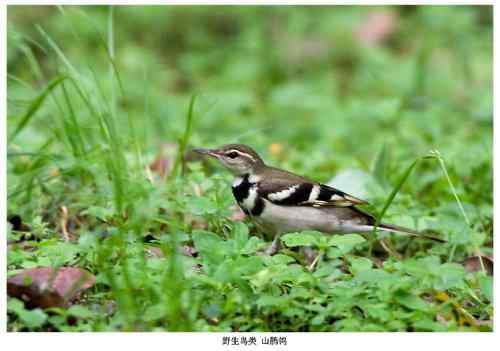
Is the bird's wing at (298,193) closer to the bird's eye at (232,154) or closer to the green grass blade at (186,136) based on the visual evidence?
the bird's eye at (232,154)

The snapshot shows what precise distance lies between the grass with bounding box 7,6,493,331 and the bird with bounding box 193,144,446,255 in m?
0.15

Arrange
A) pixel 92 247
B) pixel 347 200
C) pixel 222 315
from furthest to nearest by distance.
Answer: pixel 347 200
pixel 92 247
pixel 222 315

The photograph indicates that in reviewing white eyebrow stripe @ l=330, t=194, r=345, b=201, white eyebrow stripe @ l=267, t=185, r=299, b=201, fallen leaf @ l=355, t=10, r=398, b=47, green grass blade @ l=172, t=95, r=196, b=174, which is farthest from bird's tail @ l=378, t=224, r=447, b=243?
fallen leaf @ l=355, t=10, r=398, b=47

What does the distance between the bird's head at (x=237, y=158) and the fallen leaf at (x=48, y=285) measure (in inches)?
68.7

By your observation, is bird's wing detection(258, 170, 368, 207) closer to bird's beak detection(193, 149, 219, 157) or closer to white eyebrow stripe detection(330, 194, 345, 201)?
white eyebrow stripe detection(330, 194, 345, 201)

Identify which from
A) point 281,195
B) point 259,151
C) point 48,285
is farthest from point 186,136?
point 259,151

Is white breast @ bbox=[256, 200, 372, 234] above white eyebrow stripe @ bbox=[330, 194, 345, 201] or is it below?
below

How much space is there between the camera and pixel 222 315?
4.21m

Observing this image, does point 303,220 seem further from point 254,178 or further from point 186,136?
point 186,136

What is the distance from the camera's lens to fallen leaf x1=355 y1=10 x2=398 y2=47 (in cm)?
1235
